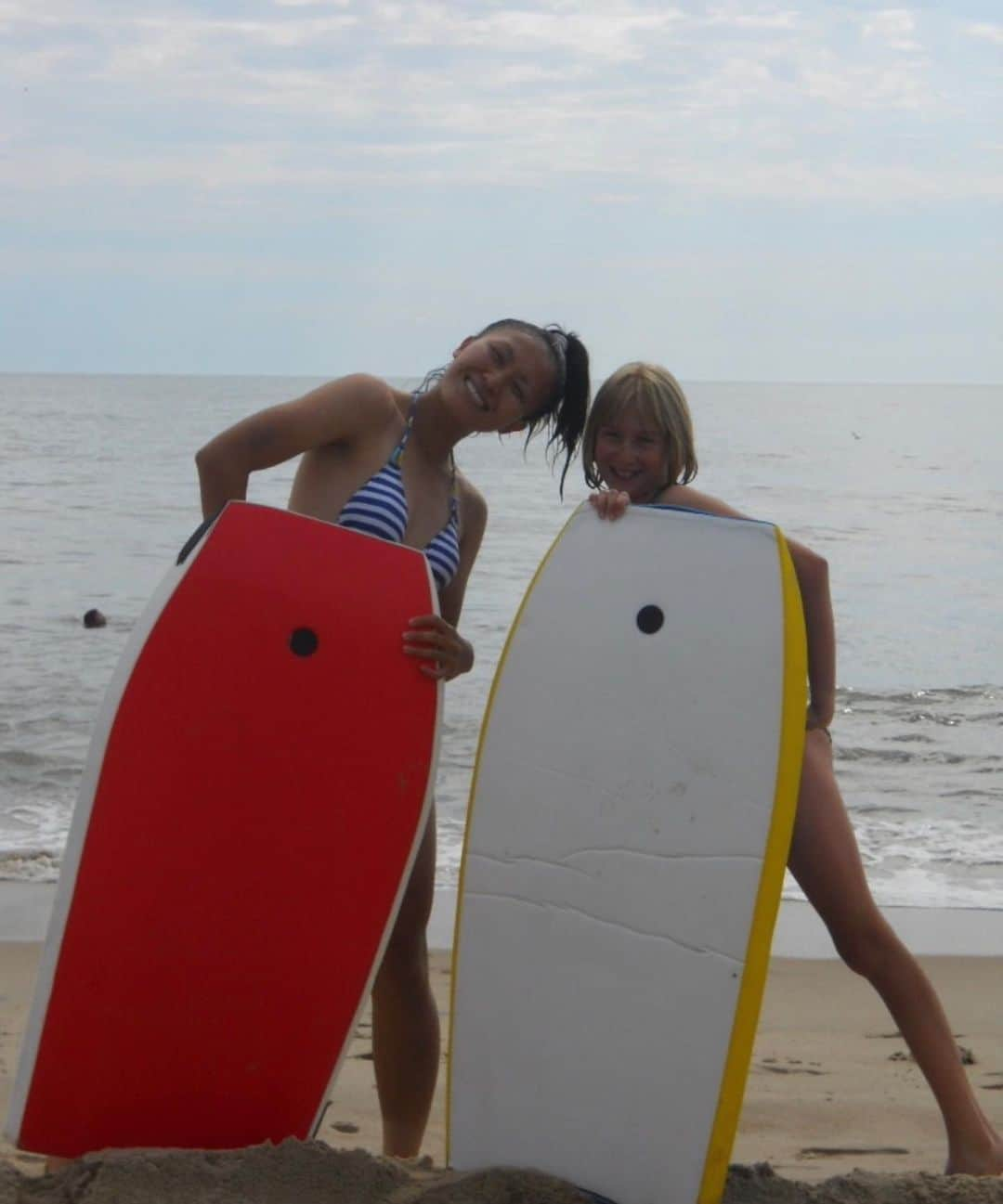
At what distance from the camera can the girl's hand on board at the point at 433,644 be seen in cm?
251

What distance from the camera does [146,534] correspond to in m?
15.8

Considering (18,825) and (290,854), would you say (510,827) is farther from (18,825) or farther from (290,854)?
(18,825)

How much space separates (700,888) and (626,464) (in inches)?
30.5

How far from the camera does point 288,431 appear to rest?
264 cm

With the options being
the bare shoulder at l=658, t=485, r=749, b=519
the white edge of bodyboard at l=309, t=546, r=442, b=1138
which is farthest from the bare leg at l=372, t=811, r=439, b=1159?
the bare shoulder at l=658, t=485, r=749, b=519

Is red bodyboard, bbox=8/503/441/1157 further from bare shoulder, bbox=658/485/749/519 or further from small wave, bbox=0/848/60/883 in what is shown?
small wave, bbox=0/848/60/883

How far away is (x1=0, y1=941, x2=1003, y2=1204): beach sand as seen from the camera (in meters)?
2.39

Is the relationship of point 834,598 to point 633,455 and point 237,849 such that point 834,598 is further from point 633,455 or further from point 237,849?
point 237,849

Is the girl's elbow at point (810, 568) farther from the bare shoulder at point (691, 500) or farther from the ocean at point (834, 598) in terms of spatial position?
the ocean at point (834, 598)

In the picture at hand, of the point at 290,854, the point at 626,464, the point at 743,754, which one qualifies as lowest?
the point at 290,854

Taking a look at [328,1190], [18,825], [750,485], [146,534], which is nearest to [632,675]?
[328,1190]

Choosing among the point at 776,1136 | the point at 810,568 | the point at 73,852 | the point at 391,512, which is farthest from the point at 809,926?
the point at 73,852

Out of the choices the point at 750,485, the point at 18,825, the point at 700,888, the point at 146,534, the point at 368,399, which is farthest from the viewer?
the point at 750,485

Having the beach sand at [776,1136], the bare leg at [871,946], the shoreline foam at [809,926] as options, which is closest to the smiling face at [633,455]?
the bare leg at [871,946]
